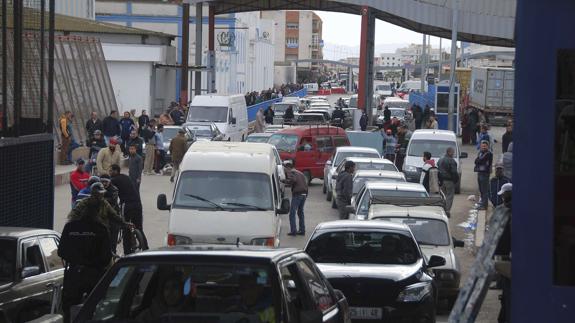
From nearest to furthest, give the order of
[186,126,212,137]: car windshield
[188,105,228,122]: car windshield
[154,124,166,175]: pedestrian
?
[154,124,166,175]: pedestrian < [186,126,212,137]: car windshield < [188,105,228,122]: car windshield

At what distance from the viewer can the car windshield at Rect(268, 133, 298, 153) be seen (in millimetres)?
36969

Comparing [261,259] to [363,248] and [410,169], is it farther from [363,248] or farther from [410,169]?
[410,169]

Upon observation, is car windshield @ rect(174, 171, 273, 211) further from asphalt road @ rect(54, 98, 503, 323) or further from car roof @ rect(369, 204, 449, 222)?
asphalt road @ rect(54, 98, 503, 323)

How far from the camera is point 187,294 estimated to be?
28.6 feet

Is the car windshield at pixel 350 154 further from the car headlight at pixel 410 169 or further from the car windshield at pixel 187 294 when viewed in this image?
the car windshield at pixel 187 294

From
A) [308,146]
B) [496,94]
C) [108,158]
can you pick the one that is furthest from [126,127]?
[496,94]

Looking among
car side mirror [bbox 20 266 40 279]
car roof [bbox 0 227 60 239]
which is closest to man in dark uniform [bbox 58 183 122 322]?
car side mirror [bbox 20 266 40 279]

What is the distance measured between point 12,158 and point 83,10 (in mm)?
53653

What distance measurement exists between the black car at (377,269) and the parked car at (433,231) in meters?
2.14

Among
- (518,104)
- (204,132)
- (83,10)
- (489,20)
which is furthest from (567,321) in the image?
(83,10)

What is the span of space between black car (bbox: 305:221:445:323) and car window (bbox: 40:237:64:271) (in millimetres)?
2949

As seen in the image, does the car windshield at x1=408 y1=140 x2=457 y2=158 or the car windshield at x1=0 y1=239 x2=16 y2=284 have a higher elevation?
the car windshield at x1=0 y1=239 x2=16 y2=284

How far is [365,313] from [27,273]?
11.9 feet

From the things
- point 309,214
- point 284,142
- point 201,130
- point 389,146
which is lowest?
point 309,214
